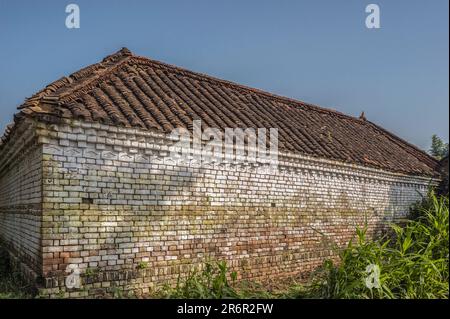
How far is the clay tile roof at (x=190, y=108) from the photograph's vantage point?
5.92 m

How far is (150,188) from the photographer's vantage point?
6.15m

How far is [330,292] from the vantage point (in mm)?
5176

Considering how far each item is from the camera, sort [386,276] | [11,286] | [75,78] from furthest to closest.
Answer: [75,78] → [11,286] → [386,276]

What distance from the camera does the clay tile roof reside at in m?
5.92

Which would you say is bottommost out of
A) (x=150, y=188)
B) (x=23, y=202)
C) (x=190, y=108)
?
(x=23, y=202)

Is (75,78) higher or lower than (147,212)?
higher

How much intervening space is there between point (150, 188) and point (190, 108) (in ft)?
7.57

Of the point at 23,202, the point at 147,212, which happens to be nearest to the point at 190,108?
the point at 147,212

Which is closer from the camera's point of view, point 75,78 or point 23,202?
point 23,202

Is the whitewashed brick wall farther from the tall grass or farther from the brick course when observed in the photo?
the tall grass

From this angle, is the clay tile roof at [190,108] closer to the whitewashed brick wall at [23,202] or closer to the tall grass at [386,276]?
the whitewashed brick wall at [23,202]

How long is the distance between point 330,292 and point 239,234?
2487 mm

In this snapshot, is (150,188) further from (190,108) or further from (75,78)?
(75,78)

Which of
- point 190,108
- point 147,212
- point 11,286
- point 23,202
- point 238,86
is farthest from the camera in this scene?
point 238,86
